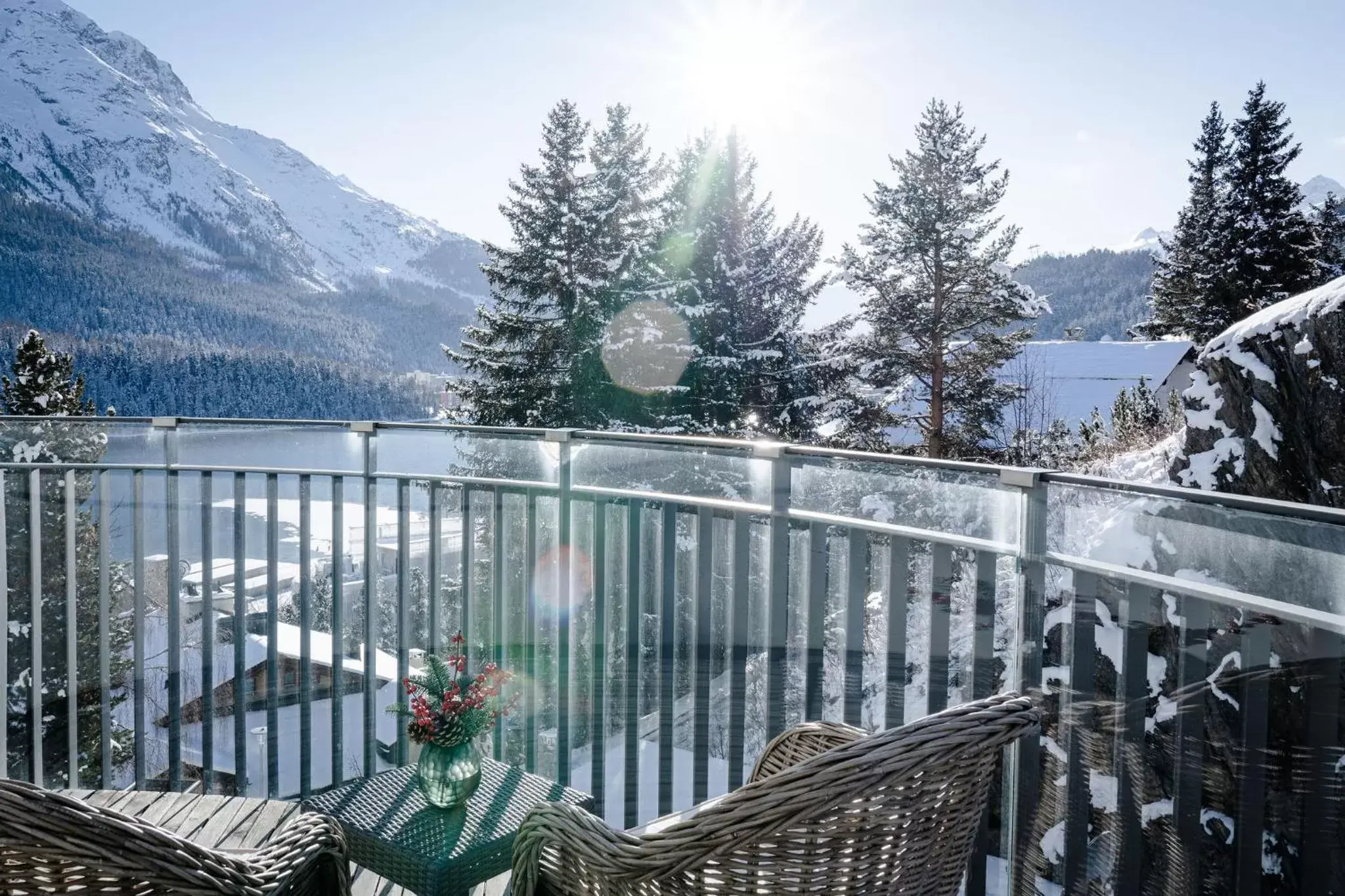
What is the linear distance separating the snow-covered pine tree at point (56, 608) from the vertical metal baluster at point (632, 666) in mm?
1711

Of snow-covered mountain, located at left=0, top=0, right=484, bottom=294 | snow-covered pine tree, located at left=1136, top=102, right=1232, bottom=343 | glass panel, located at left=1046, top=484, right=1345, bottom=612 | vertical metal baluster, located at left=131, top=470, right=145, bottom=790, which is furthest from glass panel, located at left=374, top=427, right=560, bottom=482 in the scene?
snow-covered mountain, located at left=0, top=0, right=484, bottom=294

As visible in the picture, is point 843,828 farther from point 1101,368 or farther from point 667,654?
Result: point 1101,368

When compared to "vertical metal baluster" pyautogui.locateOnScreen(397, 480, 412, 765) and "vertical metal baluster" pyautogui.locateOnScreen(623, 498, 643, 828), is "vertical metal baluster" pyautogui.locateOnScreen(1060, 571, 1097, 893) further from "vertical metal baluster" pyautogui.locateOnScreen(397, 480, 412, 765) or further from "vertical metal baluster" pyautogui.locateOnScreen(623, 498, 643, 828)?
"vertical metal baluster" pyautogui.locateOnScreen(397, 480, 412, 765)

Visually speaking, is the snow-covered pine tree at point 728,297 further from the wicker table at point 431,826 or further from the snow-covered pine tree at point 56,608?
the wicker table at point 431,826

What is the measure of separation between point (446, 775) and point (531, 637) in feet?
2.28

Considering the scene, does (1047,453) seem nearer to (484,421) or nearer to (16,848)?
(484,421)

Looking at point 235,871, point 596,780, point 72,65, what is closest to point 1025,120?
point 596,780

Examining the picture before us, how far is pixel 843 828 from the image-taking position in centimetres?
98

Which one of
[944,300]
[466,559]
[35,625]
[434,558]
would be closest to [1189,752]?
[466,559]

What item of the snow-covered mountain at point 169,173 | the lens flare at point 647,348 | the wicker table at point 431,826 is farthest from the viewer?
the snow-covered mountain at point 169,173

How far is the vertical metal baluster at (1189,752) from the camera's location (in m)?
1.37

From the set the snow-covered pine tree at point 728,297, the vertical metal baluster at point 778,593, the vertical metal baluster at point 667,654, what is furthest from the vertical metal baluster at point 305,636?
the snow-covered pine tree at point 728,297

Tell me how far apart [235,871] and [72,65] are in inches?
4475

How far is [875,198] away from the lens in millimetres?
18484
